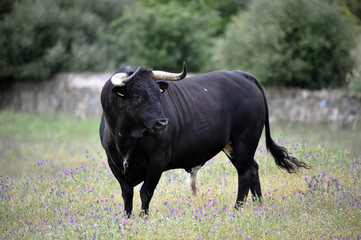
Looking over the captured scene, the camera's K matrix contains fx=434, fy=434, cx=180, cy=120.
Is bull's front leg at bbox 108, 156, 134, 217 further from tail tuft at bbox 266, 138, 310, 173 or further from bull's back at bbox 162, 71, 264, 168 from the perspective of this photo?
tail tuft at bbox 266, 138, 310, 173

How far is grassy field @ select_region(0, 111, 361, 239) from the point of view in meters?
4.51

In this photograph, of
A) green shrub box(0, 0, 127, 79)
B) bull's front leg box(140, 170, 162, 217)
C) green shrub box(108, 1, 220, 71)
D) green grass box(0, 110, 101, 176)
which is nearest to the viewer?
bull's front leg box(140, 170, 162, 217)

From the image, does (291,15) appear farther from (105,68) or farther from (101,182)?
(101,182)

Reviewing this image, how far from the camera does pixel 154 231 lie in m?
4.42

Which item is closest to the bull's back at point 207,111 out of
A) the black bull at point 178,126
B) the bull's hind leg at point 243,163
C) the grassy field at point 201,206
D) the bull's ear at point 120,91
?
the black bull at point 178,126

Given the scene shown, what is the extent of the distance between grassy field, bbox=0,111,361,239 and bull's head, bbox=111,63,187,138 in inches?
40.8

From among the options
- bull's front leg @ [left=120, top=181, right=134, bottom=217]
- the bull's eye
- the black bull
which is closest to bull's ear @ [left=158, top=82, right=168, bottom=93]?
the black bull

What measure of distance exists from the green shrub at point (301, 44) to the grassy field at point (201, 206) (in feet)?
19.8

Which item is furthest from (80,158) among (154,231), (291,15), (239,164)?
(291,15)

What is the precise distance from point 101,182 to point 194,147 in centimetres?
228

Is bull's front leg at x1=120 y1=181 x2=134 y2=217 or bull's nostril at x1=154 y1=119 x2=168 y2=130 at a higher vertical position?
bull's nostril at x1=154 y1=119 x2=168 y2=130

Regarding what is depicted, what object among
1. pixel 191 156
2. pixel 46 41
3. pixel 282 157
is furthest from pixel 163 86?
pixel 46 41

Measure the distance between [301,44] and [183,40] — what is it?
18.6 feet

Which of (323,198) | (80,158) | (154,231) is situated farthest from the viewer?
(80,158)
